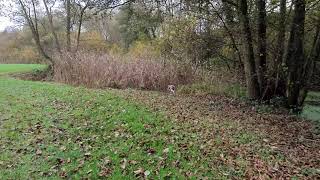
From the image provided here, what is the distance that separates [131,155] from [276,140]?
9.49ft

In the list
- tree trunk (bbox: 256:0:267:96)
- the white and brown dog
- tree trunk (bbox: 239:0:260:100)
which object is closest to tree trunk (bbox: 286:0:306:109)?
tree trunk (bbox: 256:0:267:96)

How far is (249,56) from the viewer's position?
11.8 meters

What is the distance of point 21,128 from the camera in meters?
7.69

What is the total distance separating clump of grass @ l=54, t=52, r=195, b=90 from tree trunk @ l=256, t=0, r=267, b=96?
16.4 feet

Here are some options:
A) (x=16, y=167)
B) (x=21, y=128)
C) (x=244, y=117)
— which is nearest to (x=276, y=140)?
(x=244, y=117)

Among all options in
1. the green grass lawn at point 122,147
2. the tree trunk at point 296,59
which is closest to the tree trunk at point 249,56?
the tree trunk at point 296,59

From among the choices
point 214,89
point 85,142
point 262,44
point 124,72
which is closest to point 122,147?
point 85,142

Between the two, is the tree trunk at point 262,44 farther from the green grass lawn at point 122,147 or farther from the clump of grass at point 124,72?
the clump of grass at point 124,72

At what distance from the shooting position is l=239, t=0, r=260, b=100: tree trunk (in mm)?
11320

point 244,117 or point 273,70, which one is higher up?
point 273,70

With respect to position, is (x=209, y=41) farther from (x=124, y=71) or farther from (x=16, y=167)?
(x=16, y=167)

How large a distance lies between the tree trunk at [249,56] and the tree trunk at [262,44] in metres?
0.16

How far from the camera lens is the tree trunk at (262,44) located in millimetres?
11211

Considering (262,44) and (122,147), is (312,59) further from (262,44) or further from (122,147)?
(122,147)
